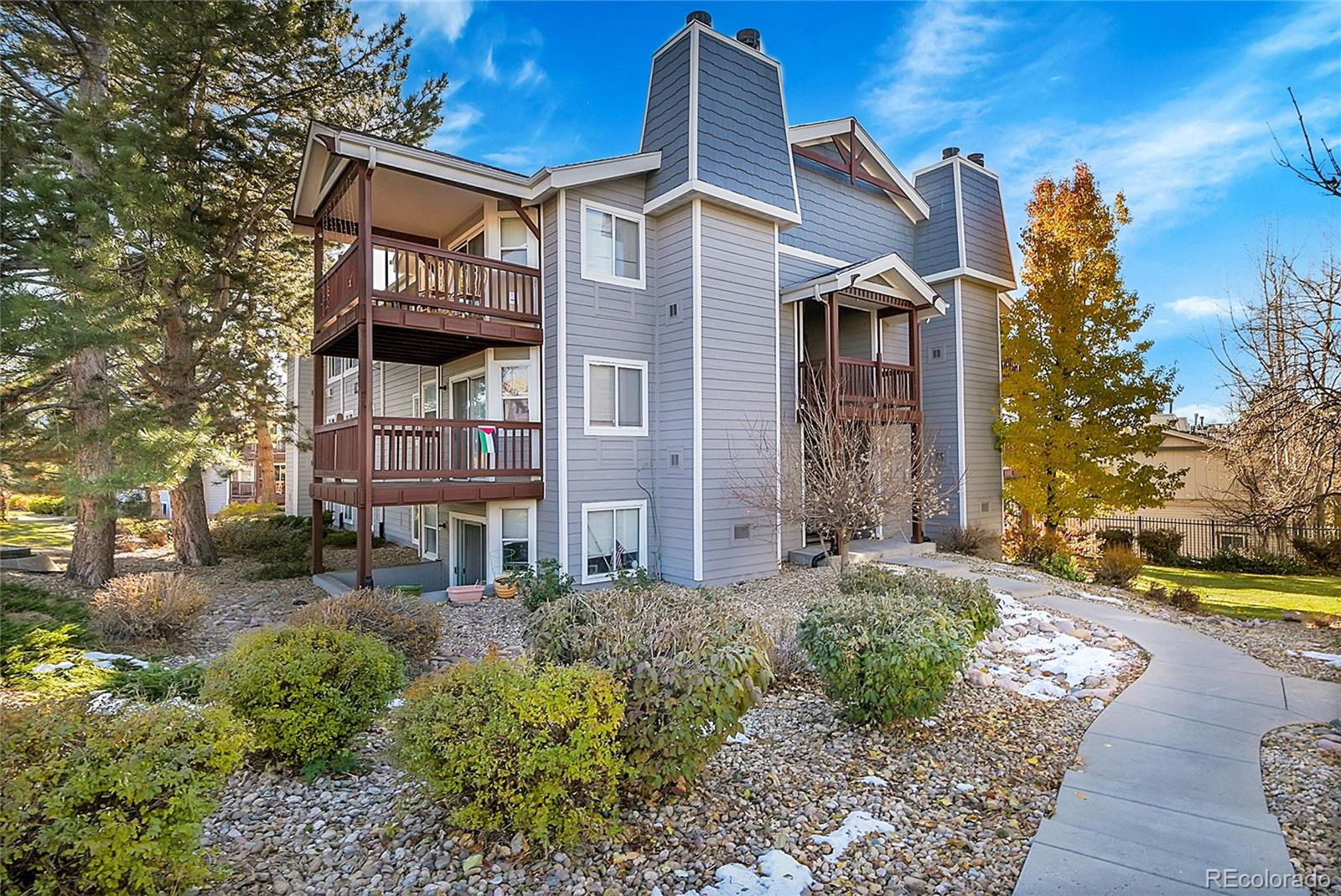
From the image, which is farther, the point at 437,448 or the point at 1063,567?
the point at 1063,567

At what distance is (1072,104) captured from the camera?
10.2 m

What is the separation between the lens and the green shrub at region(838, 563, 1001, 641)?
6.38 m

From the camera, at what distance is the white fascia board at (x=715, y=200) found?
36.1ft

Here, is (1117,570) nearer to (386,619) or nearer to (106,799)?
(386,619)

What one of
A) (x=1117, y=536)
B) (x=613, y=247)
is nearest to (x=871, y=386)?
(x=613, y=247)

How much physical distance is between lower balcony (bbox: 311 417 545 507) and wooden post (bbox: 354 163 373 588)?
4.9 inches

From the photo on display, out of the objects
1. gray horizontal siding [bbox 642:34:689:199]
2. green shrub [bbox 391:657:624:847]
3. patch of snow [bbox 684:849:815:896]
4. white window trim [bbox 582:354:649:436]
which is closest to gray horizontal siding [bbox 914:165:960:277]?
gray horizontal siding [bbox 642:34:689:199]

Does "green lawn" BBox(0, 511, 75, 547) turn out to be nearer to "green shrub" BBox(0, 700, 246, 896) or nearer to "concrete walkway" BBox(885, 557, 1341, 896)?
"green shrub" BBox(0, 700, 246, 896)

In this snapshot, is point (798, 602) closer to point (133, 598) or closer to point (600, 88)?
point (133, 598)

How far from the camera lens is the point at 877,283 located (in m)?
13.8

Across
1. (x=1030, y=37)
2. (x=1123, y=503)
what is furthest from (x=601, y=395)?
(x=1123, y=503)

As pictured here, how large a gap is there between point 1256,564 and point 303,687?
21562mm

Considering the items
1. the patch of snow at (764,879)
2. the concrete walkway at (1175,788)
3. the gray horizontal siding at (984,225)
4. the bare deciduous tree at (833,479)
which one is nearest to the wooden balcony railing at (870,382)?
the bare deciduous tree at (833,479)

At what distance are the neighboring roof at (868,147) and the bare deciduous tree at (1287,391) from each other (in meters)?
7.64
